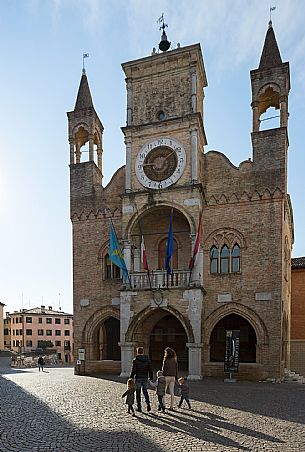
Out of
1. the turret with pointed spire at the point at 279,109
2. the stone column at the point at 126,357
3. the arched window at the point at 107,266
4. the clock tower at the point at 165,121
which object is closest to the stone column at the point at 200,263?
the clock tower at the point at 165,121

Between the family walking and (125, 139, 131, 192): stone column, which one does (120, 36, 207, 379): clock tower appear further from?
the family walking

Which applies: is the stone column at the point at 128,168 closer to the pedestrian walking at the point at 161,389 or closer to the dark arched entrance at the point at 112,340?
the dark arched entrance at the point at 112,340

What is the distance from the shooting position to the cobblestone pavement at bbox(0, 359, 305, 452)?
24.2ft

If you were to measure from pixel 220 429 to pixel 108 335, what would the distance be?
52.0 feet

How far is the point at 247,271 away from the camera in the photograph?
18.3m

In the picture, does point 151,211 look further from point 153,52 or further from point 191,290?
point 153,52

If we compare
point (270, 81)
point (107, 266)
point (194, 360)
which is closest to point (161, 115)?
point (270, 81)

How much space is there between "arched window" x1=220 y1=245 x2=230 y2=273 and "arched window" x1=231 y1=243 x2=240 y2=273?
7.4 inches

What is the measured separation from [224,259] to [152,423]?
11.0 m

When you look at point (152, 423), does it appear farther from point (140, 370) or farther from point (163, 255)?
point (163, 255)

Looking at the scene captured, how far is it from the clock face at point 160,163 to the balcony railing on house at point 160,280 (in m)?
4.26

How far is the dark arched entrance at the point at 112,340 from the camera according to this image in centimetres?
2333

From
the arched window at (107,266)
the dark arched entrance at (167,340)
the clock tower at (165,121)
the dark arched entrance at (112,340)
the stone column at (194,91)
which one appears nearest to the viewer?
the clock tower at (165,121)

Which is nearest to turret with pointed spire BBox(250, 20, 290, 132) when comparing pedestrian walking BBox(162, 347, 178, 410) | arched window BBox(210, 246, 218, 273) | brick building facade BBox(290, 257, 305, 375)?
arched window BBox(210, 246, 218, 273)
